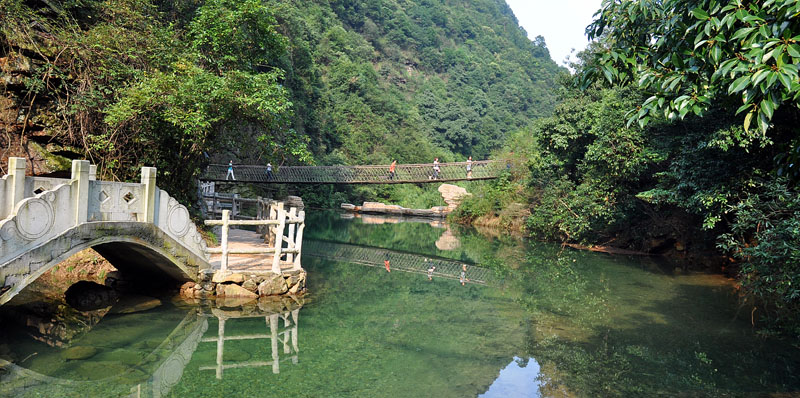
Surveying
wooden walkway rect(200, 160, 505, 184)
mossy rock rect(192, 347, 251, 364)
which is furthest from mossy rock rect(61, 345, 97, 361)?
wooden walkway rect(200, 160, 505, 184)

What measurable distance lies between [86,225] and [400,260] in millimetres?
10656

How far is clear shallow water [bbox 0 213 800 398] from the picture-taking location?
20.2 feet

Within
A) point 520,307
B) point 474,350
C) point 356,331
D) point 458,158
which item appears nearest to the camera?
point 474,350

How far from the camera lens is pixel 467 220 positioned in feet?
94.6

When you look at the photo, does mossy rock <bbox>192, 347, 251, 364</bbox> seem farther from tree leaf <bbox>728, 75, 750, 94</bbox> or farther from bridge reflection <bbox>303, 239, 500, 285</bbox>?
bridge reflection <bbox>303, 239, 500, 285</bbox>

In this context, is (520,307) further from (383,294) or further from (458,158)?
(458,158)

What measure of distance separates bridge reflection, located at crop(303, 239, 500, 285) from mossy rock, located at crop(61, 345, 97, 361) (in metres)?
8.14

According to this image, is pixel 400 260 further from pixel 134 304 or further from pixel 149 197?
pixel 149 197

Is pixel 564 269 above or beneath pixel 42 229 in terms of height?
beneath

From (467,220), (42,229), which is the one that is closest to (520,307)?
(42,229)

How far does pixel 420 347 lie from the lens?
25.3ft

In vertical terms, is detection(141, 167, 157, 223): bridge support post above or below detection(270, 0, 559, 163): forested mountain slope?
below

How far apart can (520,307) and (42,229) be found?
24.9ft

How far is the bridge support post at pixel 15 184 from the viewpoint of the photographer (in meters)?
6.61
